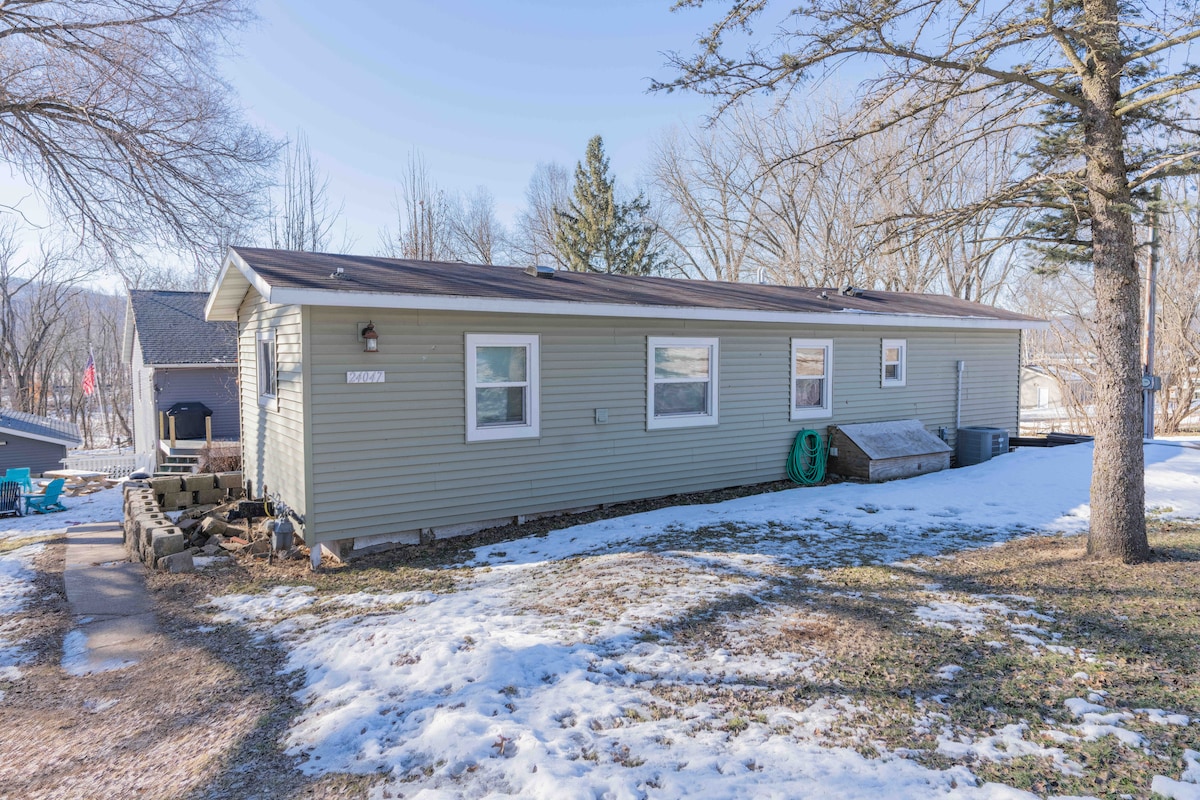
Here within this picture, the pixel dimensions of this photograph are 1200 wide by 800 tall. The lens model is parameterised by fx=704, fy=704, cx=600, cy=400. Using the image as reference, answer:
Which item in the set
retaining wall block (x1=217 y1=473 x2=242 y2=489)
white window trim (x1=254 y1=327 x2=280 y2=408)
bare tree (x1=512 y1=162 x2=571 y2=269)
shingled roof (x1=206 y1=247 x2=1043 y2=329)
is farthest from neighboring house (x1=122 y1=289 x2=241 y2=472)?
bare tree (x1=512 y1=162 x2=571 y2=269)

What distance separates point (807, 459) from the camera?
10.4 meters

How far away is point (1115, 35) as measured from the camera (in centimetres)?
535

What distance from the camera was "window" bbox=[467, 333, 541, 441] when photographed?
7.63 m

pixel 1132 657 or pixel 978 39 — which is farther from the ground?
pixel 978 39

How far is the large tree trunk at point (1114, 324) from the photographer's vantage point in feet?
18.7

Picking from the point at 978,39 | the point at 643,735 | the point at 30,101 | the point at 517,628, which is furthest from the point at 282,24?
the point at 643,735

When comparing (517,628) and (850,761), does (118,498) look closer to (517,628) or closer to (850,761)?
(517,628)

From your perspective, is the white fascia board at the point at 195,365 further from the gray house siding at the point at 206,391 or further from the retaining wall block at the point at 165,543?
→ the retaining wall block at the point at 165,543

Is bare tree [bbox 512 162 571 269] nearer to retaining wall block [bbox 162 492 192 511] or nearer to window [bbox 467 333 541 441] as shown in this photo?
retaining wall block [bbox 162 492 192 511]

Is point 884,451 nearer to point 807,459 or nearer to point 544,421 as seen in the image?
point 807,459

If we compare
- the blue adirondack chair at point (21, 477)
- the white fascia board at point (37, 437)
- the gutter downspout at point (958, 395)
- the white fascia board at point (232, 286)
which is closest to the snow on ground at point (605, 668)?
the white fascia board at point (232, 286)

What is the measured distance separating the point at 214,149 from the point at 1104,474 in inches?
474

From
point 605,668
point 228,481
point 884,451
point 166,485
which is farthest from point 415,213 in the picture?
point 605,668

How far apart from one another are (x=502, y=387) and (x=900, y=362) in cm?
717
